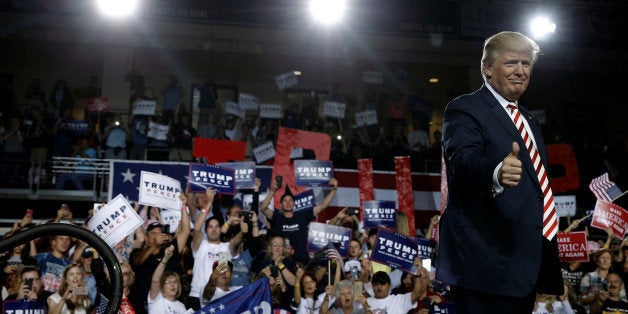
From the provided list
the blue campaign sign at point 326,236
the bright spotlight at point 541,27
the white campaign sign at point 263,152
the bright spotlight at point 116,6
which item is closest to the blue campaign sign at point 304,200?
the blue campaign sign at point 326,236

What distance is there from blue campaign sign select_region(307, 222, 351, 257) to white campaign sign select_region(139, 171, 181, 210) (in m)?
1.56

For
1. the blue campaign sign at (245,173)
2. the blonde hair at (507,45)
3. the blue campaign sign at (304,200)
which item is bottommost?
the blue campaign sign at (304,200)

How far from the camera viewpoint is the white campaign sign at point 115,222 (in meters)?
7.22

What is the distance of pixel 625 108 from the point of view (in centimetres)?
2109

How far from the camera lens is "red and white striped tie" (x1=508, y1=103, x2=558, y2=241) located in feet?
7.62

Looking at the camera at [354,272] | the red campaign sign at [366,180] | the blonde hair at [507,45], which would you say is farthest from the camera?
the red campaign sign at [366,180]

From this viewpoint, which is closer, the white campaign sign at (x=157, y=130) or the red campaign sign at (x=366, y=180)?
the red campaign sign at (x=366, y=180)

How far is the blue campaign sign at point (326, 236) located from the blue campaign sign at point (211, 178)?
1098 millimetres

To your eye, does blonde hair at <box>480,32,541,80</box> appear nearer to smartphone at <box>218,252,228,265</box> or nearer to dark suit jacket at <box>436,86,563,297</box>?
dark suit jacket at <box>436,86,563,297</box>

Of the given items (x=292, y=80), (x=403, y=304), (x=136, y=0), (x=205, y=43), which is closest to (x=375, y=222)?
(x=403, y=304)

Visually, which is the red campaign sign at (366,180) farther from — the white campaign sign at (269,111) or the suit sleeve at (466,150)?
the suit sleeve at (466,150)

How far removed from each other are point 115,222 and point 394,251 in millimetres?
2903

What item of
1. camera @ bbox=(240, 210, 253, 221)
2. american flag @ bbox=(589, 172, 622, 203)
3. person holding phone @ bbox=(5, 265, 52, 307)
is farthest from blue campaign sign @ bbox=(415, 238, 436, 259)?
person holding phone @ bbox=(5, 265, 52, 307)

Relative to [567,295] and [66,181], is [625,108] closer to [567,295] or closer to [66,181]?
[567,295]
